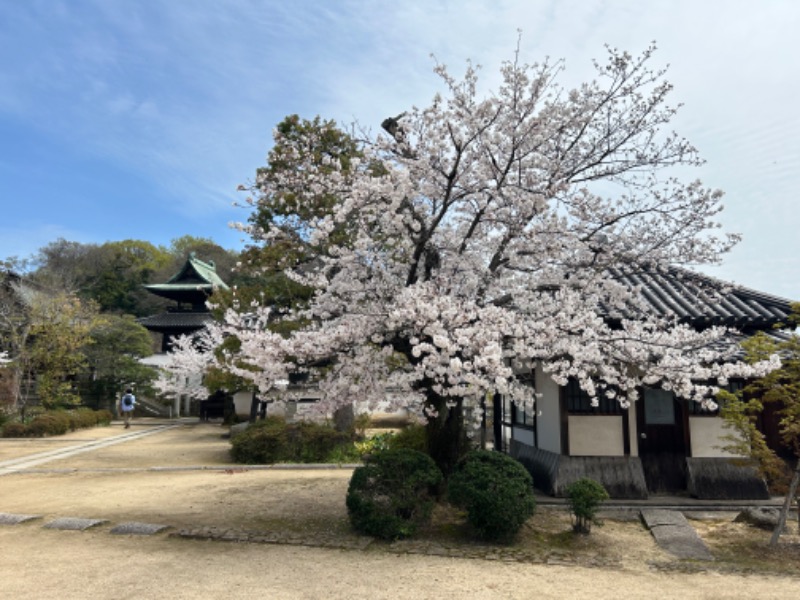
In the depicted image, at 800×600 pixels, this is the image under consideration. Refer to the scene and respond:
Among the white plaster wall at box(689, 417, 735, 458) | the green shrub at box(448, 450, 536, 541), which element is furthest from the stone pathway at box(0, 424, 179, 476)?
the white plaster wall at box(689, 417, 735, 458)

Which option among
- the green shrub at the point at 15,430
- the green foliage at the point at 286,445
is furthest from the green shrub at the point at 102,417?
the green foliage at the point at 286,445

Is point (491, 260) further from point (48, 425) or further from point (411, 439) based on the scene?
point (48, 425)

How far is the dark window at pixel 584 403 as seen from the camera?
9.27 m

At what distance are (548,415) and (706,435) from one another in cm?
279

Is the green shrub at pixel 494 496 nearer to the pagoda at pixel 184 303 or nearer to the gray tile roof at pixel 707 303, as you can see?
the gray tile roof at pixel 707 303

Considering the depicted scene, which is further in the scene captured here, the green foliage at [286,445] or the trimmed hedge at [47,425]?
the trimmed hedge at [47,425]

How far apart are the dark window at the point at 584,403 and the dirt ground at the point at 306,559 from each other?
6.01ft

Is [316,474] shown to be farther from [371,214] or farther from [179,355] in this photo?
[179,355]

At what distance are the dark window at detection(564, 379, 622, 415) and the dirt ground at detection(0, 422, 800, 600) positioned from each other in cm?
183

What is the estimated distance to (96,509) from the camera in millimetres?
8312

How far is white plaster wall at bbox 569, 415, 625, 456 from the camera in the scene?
30.1 feet

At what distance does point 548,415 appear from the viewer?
32.7 ft

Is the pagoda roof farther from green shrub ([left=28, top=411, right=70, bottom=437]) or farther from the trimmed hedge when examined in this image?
green shrub ([left=28, top=411, right=70, bottom=437])

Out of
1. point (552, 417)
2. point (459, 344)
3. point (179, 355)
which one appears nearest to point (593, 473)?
point (552, 417)
